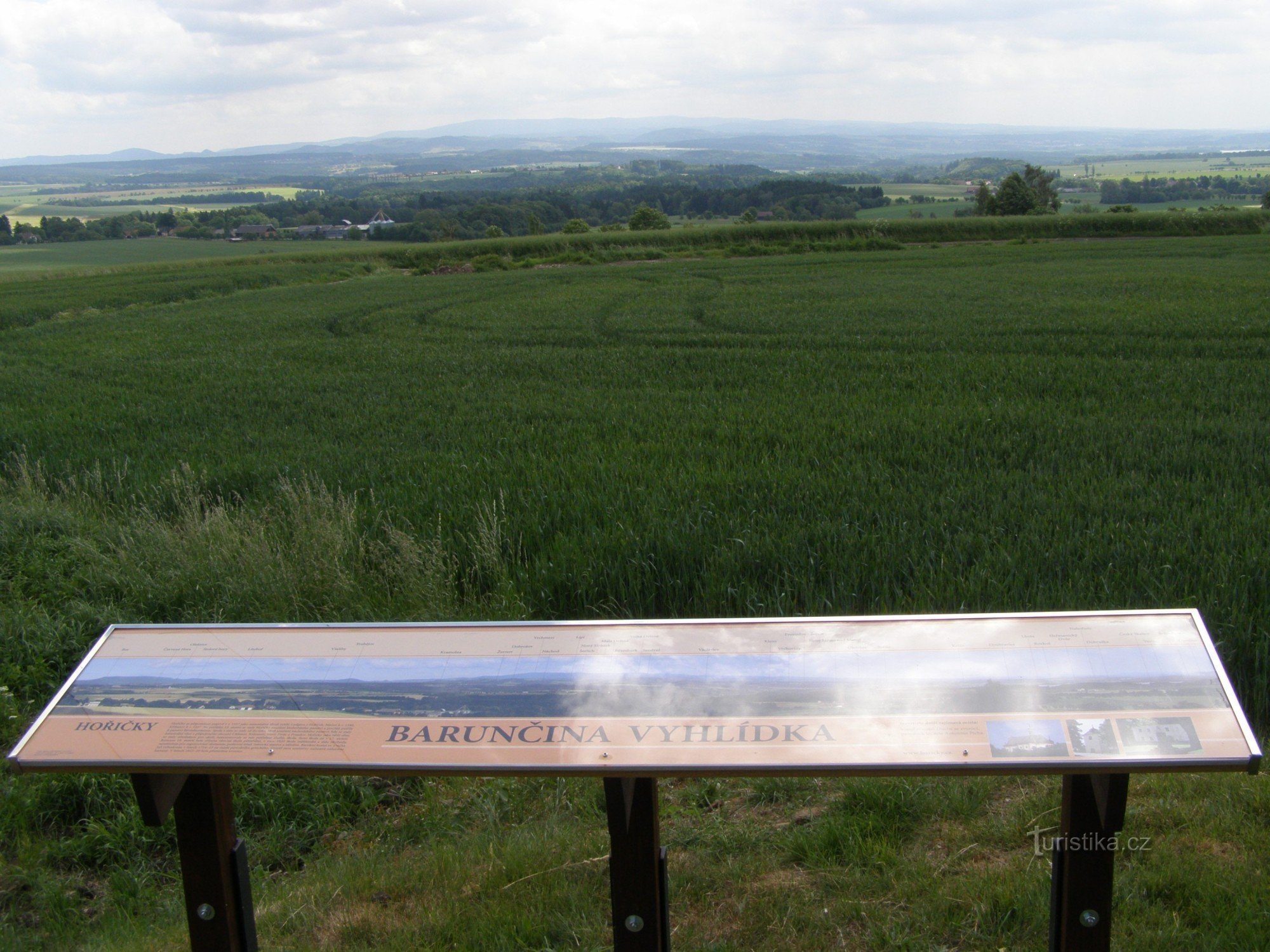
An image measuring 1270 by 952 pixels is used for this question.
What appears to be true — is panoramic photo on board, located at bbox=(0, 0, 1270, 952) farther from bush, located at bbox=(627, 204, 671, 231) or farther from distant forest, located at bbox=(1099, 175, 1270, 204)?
distant forest, located at bbox=(1099, 175, 1270, 204)

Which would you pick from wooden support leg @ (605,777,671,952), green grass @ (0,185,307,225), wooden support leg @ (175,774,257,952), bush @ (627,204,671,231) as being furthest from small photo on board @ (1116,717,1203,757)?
green grass @ (0,185,307,225)

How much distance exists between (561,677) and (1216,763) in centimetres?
150

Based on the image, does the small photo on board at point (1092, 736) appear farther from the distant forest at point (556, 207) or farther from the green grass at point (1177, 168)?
the green grass at point (1177, 168)

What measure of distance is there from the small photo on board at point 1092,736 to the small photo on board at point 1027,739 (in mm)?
24

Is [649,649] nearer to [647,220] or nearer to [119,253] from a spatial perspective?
[119,253]

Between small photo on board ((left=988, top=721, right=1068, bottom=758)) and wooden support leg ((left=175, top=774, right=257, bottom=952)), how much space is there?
1965mm

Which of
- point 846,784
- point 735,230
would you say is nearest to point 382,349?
point 846,784

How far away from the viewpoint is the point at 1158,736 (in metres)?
2.02

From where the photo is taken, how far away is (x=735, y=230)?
54.5 metres

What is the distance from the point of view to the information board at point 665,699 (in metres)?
2.03

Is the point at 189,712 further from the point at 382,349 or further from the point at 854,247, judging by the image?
the point at 854,247

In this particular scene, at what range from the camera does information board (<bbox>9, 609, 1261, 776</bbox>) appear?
203 centimetres

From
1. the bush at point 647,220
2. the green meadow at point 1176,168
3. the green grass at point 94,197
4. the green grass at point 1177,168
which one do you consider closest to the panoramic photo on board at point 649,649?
the bush at point 647,220

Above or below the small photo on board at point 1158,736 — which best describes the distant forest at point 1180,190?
above
